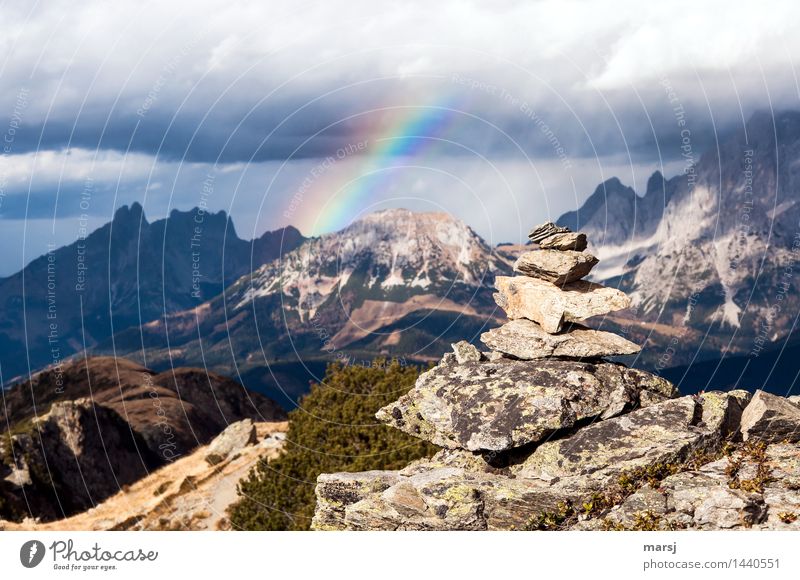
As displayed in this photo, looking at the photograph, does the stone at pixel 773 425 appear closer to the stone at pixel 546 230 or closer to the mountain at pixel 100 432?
the stone at pixel 546 230

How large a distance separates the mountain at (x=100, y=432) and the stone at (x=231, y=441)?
459 inches

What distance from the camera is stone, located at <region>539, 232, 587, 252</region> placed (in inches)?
1265

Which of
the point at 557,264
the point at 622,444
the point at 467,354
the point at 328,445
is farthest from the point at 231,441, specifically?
the point at 622,444

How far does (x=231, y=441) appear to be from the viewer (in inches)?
2817

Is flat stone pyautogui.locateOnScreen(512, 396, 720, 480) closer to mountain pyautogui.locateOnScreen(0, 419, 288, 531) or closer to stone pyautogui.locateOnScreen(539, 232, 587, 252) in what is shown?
stone pyautogui.locateOnScreen(539, 232, 587, 252)

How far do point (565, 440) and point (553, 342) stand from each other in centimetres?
435

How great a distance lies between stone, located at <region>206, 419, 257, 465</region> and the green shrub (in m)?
17.5

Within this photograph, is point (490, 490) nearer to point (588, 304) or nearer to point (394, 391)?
point (588, 304)

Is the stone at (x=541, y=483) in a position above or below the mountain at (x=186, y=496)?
above

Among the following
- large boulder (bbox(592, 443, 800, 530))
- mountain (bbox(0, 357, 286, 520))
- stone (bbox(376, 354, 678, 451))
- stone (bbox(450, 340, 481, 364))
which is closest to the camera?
large boulder (bbox(592, 443, 800, 530))

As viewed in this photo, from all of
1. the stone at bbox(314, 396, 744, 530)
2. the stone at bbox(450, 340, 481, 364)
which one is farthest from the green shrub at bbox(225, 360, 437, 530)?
the stone at bbox(314, 396, 744, 530)

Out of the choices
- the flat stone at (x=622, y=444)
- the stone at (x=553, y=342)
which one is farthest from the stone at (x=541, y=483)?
the stone at (x=553, y=342)

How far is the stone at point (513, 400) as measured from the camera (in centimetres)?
2834

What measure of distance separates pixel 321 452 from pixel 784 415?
26965 millimetres
